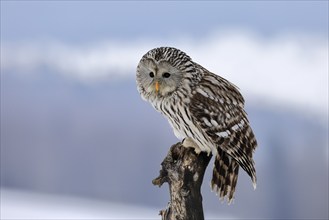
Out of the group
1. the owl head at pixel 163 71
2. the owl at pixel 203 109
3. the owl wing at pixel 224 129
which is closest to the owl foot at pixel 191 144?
the owl at pixel 203 109

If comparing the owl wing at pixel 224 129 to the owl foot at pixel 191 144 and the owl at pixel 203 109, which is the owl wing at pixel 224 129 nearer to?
the owl at pixel 203 109

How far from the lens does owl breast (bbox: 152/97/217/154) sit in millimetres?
3484

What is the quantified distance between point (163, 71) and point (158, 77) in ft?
0.16

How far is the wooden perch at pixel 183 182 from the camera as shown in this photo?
3.37 metres

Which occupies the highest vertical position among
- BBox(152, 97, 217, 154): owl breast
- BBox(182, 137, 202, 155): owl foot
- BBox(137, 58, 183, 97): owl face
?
BBox(137, 58, 183, 97): owl face

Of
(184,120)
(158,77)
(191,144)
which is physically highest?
(158,77)

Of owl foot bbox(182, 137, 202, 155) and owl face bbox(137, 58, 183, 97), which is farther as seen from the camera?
owl foot bbox(182, 137, 202, 155)

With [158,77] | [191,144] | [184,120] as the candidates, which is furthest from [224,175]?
[158,77]

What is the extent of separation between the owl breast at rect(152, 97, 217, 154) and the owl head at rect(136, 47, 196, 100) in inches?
3.0

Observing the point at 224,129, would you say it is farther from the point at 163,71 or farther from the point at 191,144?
the point at 163,71

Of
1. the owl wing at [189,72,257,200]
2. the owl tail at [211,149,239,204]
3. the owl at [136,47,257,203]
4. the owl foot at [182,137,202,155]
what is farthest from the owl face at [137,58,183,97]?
the owl tail at [211,149,239,204]

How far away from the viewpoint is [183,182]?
3369mm

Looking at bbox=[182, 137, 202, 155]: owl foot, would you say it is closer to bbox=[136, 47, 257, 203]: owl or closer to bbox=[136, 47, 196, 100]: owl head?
bbox=[136, 47, 257, 203]: owl

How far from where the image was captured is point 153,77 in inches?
134
